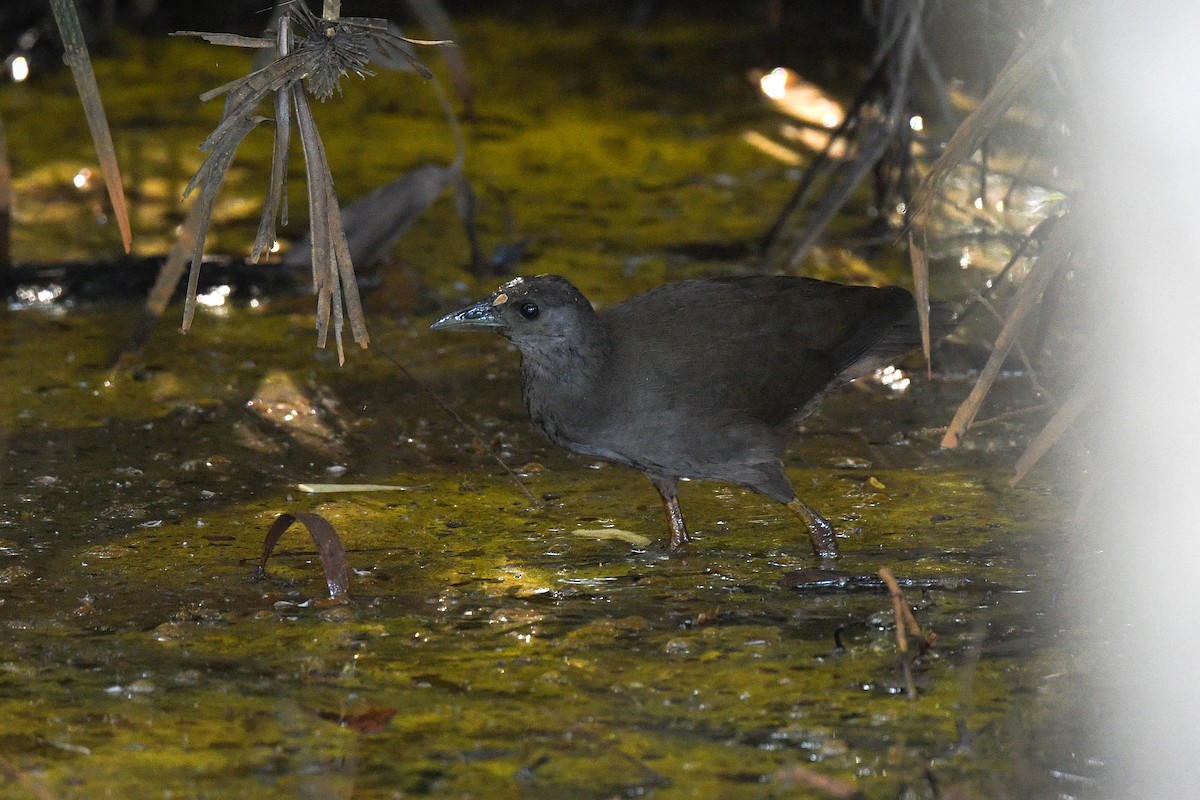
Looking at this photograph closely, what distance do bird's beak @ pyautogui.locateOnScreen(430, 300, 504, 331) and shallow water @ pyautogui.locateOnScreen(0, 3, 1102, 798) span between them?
48 centimetres

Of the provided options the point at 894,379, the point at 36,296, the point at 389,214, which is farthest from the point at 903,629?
the point at 36,296

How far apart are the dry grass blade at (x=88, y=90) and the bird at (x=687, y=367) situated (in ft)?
2.51

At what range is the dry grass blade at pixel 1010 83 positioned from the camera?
3.06 meters

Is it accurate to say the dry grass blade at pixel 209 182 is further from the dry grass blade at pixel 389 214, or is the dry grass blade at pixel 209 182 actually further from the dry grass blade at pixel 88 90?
the dry grass blade at pixel 389 214

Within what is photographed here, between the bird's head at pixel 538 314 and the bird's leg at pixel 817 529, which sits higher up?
the bird's head at pixel 538 314

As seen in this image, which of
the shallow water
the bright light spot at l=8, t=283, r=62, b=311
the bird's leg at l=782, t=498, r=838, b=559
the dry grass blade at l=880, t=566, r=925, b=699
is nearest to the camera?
the shallow water

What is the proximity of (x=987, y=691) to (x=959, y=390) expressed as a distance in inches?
72.1

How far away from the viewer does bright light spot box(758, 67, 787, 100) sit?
7457mm

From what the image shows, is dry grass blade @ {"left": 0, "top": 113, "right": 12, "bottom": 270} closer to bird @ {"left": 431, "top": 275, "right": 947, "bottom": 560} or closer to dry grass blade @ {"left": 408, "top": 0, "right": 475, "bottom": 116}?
dry grass blade @ {"left": 408, "top": 0, "right": 475, "bottom": 116}

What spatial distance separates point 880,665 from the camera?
2.83 m

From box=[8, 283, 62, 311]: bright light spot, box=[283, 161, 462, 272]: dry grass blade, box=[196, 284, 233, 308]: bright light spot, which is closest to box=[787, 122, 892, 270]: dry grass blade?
box=[283, 161, 462, 272]: dry grass blade

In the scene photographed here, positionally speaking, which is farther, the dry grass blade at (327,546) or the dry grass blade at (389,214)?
the dry grass blade at (389,214)

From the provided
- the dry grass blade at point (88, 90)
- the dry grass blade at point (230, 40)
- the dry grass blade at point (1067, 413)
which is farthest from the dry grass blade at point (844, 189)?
the dry grass blade at point (88, 90)

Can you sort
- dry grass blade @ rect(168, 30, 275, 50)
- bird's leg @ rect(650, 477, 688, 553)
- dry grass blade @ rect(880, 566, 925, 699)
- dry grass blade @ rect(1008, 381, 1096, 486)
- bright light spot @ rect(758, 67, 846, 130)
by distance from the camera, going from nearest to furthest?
dry grass blade @ rect(880, 566, 925, 699), dry grass blade @ rect(168, 30, 275, 50), dry grass blade @ rect(1008, 381, 1096, 486), bird's leg @ rect(650, 477, 688, 553), bright light spot @ rect(758, 67, 846, 130)
